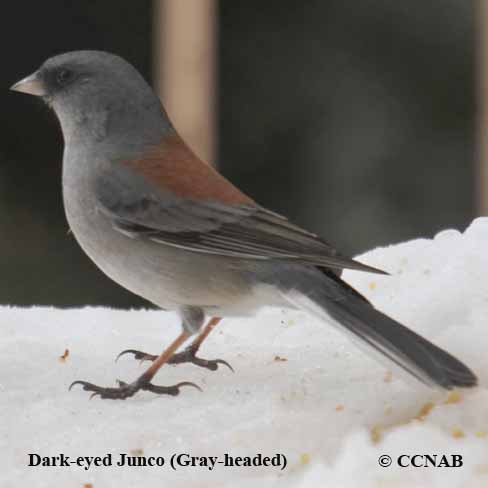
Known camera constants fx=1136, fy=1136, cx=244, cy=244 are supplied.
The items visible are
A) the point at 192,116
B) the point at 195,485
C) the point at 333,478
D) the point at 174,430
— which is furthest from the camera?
the point at 192,116

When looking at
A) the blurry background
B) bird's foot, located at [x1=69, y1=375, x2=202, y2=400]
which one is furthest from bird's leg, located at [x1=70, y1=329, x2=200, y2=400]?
the blurry background

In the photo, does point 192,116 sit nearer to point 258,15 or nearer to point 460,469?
point 258,15

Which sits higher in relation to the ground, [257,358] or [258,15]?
[258,15]

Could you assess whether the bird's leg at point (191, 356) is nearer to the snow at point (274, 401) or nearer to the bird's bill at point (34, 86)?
the snow at point (274, 401)

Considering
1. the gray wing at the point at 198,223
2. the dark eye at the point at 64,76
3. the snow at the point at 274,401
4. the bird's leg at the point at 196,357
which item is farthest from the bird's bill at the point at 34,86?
the bird's leg at the point at 196,357

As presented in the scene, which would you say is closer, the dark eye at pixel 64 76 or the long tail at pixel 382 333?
the long tail at pixel 382 333

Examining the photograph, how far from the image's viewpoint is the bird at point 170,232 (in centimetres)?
243

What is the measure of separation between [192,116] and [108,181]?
327 cm

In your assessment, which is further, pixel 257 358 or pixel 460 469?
pixel 257 358

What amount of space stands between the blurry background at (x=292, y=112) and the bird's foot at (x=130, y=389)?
11.8 ft

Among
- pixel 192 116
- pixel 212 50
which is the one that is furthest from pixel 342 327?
pixel 212 50

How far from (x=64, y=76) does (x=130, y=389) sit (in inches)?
32.6

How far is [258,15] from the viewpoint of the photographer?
6555 millimetres

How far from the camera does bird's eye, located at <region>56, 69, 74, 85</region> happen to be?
2793mm
